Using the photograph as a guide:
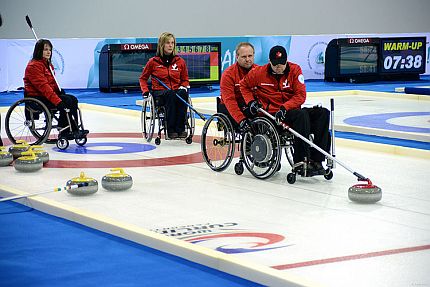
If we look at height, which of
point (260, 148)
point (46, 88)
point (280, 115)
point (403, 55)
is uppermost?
point (403, 55)

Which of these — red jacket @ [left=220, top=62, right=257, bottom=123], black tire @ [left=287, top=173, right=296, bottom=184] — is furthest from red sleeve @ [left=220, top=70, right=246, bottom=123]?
black tire @ [left=287, top=173, right=296, bottom=184]

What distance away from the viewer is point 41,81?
8.91 metres

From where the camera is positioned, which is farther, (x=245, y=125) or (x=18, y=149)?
(x=18, y=149)

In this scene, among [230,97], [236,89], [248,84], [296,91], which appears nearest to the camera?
[296,91]

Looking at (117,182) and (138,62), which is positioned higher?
(138,62)

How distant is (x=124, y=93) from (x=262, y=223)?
10.8 meters

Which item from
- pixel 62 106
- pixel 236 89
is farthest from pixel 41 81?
pixel 236 89

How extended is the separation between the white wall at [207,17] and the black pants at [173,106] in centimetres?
956

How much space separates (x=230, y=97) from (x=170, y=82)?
206 cm

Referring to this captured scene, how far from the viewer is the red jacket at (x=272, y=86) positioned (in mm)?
7223

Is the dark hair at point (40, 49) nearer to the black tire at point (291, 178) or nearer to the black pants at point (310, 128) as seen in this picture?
the black pants at point (310, 128)

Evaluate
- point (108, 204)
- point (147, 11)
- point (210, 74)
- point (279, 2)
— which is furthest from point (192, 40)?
point (108, 204)

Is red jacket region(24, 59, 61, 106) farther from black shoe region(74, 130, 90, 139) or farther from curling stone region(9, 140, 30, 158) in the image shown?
curling stone region(9, 140, 30, 158)

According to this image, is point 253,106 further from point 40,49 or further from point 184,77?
point 40,49
